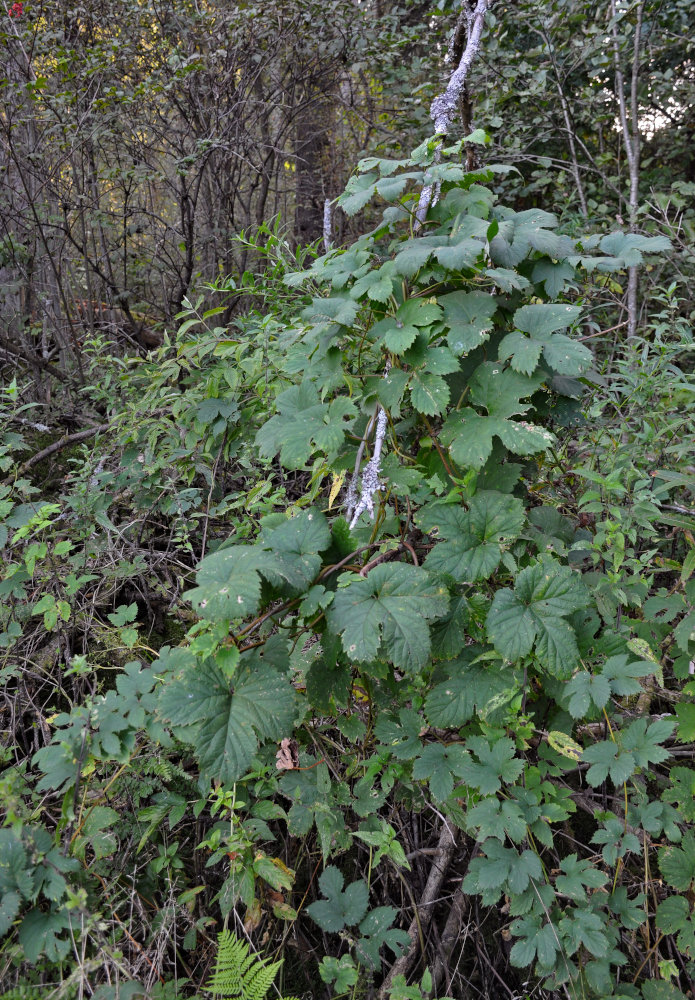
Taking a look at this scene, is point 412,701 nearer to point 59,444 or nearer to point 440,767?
point 440,767

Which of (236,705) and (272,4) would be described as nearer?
(236,705)

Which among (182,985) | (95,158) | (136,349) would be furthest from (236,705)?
(95,158)

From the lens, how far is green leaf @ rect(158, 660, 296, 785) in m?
1.07

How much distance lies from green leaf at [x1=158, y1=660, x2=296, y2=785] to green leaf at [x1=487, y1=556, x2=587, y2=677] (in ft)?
1.39

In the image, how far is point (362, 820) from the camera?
164 cm

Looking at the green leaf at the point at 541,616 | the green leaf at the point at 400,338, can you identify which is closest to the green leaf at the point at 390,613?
the green leaf at the point at 541,616

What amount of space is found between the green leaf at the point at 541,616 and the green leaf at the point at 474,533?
0.24ft

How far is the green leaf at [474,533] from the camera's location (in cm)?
125

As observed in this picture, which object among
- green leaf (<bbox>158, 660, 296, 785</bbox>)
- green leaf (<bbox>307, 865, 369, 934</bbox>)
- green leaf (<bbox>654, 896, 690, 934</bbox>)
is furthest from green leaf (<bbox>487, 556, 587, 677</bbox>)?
green leaf (<bbox>307, 865, 369, 934</bbox>)

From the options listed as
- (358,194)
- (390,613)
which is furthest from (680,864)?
(358,194)

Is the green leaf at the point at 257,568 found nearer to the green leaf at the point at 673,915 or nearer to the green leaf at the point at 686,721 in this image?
the green leaf at the point at 686,721

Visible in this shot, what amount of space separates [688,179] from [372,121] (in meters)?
2.52

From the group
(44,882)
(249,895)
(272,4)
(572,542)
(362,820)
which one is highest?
(272,4)

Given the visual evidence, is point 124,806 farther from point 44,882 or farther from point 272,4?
point 272,4
